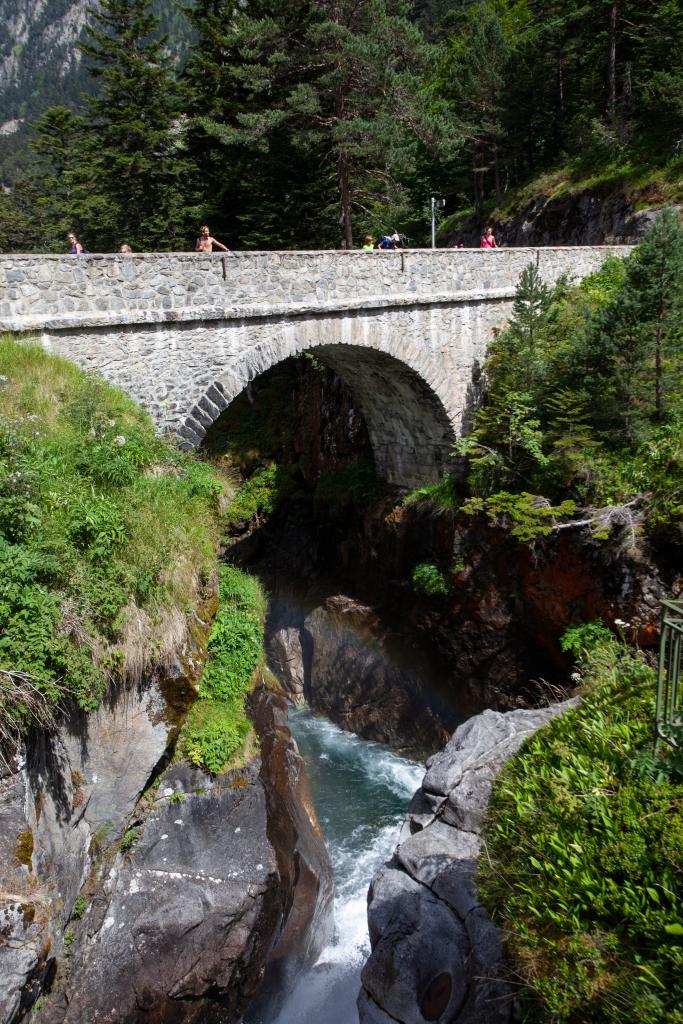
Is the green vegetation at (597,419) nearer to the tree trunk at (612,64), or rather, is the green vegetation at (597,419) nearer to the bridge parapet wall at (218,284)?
the bridge parapet wall at (218,284)

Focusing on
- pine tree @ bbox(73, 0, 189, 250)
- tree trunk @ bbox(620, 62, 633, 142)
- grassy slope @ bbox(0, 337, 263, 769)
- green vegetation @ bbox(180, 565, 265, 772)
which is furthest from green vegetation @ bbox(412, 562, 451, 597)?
tree trunk @ bbox(620, 62, 633, 142)

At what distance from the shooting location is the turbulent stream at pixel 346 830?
8.37 m

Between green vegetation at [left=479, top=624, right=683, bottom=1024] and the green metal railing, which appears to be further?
the green metal railing

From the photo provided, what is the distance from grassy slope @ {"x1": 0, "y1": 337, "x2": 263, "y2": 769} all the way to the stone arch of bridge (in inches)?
50.9

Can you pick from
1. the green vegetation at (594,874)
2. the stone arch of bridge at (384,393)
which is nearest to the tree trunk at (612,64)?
the stone arch of bridge at (384,393)

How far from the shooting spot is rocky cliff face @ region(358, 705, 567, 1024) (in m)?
5.49

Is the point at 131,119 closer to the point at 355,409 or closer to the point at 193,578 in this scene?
the point at 355,409

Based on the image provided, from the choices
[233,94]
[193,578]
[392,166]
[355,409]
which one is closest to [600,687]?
[193,578]

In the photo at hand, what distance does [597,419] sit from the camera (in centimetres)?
1152

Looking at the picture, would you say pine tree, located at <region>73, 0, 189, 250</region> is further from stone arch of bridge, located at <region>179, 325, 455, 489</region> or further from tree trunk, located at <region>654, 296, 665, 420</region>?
tree trunk, located at <region>654, 296, 665, 420</region>

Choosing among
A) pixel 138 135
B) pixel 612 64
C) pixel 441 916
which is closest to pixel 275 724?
pixel 441 916

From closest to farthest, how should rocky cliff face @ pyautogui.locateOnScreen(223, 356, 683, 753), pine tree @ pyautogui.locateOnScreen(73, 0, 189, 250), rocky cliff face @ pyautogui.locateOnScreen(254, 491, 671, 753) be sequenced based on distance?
rocky cliff face @ pyautogui.locateOnScreen(254, 491, 671, 753), rocky cliff face @ pyautogui.locateOnScreen(223, 356, 683, 753), pine tree @ pyautogui.locateOnScreen(73, 0, 189, 250)

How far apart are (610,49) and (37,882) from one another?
2695 cm

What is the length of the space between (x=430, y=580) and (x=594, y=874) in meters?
9.37
